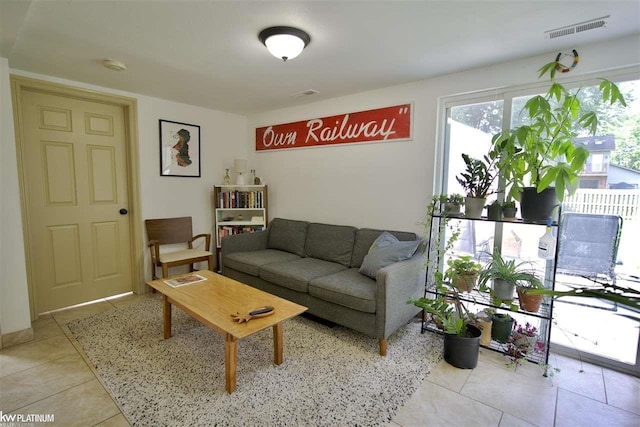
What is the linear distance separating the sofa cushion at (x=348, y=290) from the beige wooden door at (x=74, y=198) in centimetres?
235

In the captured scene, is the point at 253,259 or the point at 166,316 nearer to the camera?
the point at 166,316

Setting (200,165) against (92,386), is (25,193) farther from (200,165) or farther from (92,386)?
(92,386)

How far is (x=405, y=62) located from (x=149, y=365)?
2.92 metres

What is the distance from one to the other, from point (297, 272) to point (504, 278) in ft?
5.39

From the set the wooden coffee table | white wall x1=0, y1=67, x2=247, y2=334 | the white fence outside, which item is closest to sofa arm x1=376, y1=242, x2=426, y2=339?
the wooden coffee table

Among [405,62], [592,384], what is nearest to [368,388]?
[592,384]

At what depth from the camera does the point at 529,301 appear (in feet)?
6.82

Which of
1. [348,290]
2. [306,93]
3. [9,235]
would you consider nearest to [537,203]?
[348,290]

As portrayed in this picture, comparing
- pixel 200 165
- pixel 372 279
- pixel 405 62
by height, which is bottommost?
pixel 372 279

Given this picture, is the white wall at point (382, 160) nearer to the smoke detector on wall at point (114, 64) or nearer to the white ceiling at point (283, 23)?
the white ceiling at point (283, 23)

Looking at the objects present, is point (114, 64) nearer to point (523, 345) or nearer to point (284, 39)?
point (284, 39)

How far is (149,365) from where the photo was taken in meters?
2.06

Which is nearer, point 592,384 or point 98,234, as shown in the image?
point 592,384

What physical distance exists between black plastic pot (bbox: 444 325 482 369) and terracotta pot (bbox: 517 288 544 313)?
389 mm
